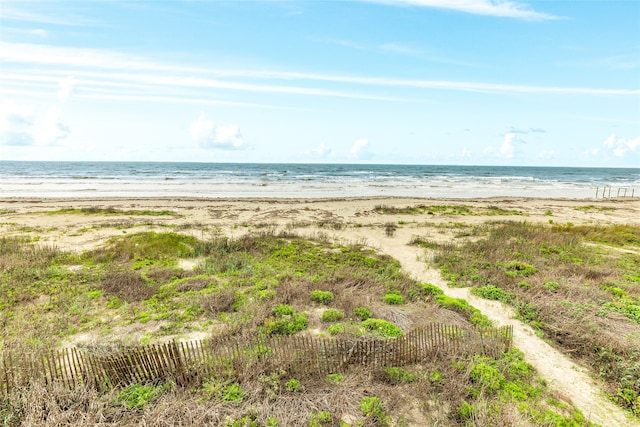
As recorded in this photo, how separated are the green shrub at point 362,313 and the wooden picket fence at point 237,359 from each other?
2259 millimetres

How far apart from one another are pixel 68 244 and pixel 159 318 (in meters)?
12.2

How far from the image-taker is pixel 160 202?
3791 centimetres

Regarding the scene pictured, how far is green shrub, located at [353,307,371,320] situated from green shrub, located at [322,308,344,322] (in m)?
0.47

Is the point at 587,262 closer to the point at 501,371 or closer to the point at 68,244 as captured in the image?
the point at 501,371

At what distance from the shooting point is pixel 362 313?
10227mm

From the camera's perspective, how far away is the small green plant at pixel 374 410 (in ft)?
20.3

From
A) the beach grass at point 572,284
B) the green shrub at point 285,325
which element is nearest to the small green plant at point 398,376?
the green shrub at point 285,325

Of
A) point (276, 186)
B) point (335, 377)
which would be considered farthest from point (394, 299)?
point (276, 186)

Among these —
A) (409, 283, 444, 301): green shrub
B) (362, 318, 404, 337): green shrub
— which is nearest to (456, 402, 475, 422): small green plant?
(362, 318, 404, 337): green shrub

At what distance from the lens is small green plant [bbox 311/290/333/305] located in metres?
11.2

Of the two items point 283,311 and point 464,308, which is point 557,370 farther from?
point 283,311

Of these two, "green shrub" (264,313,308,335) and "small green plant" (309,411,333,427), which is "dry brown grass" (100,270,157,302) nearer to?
"green shrub" (264,313,308,335)

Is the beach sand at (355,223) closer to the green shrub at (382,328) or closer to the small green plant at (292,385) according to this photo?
the green shrub at (382,328)

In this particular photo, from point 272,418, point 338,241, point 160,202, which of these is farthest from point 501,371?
point 160,202
